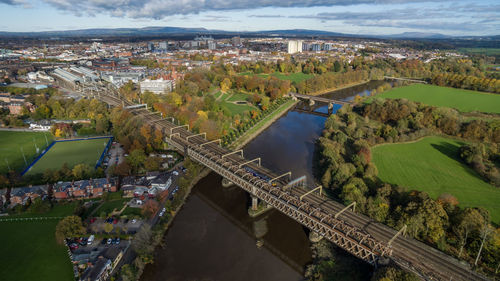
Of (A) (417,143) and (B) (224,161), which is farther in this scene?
(A) (417,143)

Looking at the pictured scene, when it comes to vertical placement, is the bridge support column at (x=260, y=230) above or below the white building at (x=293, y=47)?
below

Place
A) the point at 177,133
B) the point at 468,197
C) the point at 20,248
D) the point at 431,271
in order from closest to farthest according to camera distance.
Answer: the point at 431,271
the point at 20,248
the point at 468,197
the point at 177,133

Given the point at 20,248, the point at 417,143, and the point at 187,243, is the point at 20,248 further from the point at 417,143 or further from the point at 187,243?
the point at 417,143

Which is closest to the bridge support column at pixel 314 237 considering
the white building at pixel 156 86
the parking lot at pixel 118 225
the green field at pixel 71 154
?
the parking lot at pixel 118 225

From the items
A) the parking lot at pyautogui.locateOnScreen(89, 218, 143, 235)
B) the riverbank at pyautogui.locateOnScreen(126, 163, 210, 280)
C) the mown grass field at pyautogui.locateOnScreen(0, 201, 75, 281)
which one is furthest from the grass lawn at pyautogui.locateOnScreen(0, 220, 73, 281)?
the riverbank at pyautogui.locateOnScreen(126, 163, 210, 280)

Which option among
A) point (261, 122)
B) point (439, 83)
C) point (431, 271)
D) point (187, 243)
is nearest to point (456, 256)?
point (431, 271)

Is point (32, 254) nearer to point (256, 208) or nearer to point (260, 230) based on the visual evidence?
point (260, 230)

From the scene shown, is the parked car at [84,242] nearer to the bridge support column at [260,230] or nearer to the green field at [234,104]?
the bridge support column at [260,230]
